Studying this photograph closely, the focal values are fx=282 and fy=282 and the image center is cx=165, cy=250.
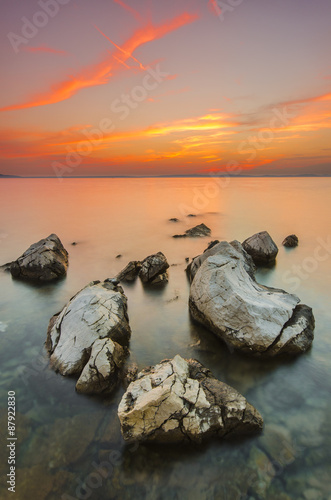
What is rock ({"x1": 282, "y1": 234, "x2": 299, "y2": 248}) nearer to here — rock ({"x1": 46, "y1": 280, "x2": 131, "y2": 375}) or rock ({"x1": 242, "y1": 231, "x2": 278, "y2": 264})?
rock ({"x1": 242, "y1": 231, "x2": 278, "y2": 264})

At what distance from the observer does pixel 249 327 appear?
6898 millimetres

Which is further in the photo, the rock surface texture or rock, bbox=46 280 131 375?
rock, bbox=46 280 131 375

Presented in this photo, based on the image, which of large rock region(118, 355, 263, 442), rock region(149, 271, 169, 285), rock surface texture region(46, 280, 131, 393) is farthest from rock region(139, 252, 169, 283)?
large rock region(118, 355, 263, 442)

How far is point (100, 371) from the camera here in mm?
5816

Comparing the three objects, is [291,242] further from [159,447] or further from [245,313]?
[159,447]

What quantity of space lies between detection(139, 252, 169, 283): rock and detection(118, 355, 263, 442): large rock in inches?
249

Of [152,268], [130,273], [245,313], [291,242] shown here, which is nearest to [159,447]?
[245,313]

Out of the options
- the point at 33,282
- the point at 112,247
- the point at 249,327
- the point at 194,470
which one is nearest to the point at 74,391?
the point at 194,470

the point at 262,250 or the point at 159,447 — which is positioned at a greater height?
the point at 262,250

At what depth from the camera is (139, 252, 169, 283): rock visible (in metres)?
11.5

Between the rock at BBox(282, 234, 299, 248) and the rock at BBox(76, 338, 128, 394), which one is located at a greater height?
the rock at BBox(76, 338, 128, 394)

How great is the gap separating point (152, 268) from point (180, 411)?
722cm

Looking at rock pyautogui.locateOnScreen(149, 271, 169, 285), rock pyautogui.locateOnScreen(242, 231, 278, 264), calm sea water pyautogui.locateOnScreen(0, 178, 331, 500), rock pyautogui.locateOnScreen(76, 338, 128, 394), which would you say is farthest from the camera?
rock pyautogui.locateOnScreen(242, 231, 278, 264)

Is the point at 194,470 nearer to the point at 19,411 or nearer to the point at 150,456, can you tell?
the point at 150,456
